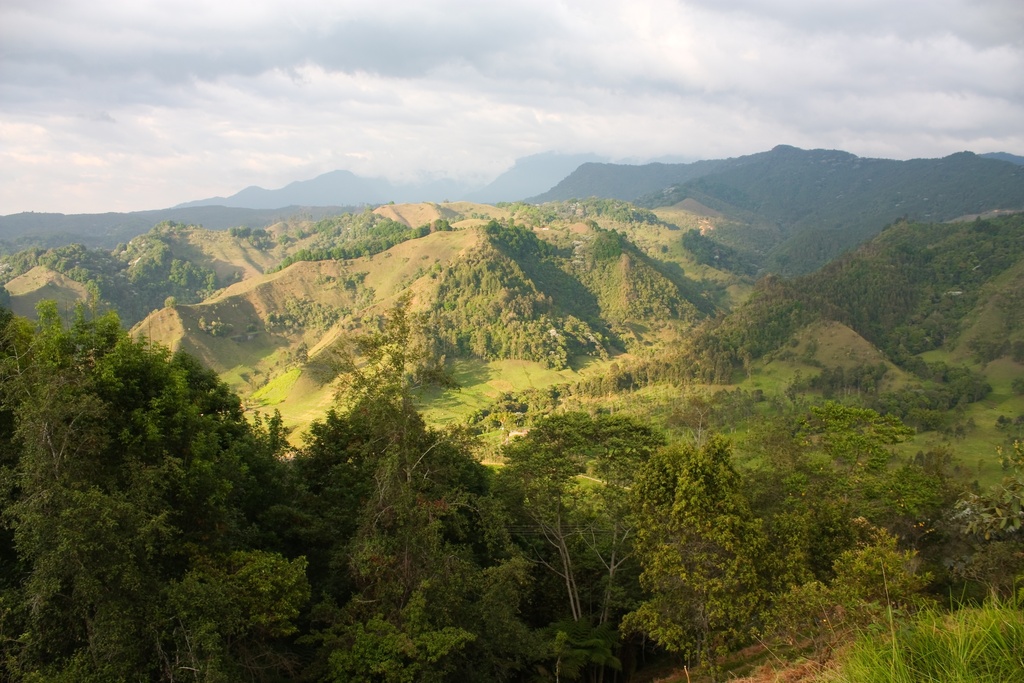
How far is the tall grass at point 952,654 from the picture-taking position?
439 cm

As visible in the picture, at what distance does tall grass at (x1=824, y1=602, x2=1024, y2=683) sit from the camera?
4.39 meters

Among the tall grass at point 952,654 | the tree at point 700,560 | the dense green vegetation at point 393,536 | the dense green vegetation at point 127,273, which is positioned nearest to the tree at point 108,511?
the dense green vegetation at point 393,536

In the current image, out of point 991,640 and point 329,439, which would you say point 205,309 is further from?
point 991,640

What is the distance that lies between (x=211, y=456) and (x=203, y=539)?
2.36m

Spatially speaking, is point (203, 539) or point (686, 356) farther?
point (686, 356)

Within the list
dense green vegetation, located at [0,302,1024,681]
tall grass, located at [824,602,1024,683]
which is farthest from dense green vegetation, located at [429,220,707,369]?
tall grass, located at [824,602,1024,683]

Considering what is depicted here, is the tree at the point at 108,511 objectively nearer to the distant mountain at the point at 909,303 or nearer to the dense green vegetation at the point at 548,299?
the distant mountain at the point at 909,303

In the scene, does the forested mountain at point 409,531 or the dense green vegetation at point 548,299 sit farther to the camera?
the dense green vegetation at point 548,299

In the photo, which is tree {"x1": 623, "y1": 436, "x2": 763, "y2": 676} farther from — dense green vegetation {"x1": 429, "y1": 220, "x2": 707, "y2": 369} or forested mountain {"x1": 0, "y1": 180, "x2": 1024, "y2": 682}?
dense green vegetation {"x1": 429, "y1": 220, "x2": 707, "y2": 369}

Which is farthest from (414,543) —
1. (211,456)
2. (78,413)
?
(78,413)

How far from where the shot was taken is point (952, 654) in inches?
177

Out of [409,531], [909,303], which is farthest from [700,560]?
[909,303]

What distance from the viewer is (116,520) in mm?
10586

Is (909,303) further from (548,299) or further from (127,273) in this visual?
(127,273)
